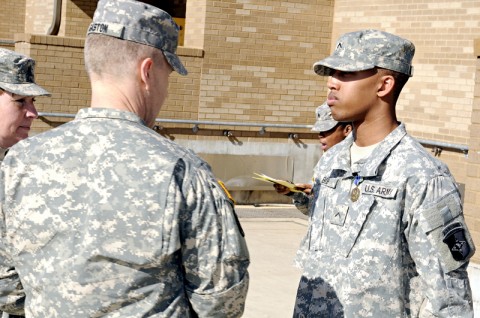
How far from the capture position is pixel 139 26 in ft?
8.90

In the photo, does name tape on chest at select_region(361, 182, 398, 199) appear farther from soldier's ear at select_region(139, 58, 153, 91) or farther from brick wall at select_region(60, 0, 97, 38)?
brick wall at select_region(60, 0, 97, 38)

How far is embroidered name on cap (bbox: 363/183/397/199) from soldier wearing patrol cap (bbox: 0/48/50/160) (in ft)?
5.62

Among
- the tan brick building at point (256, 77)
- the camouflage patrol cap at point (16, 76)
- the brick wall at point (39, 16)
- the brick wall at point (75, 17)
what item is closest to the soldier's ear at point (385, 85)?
the camouflage patrol cap at point (16, 76)

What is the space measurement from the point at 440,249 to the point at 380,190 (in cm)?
36

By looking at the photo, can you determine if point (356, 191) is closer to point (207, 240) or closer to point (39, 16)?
point (207, 240)

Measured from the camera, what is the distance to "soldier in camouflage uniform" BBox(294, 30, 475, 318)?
3.52 m

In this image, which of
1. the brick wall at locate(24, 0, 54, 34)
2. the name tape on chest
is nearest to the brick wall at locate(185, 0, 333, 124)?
the brick wall at locate(24, 0, 54, 34)

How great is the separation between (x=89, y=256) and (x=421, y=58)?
10155 millimetres

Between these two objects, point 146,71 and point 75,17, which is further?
point 75,17

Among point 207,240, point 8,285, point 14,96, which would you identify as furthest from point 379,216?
point 14,96

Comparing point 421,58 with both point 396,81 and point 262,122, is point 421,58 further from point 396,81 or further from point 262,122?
point 396,81

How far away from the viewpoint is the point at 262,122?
14.1 metres

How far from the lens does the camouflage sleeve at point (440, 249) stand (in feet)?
11.4

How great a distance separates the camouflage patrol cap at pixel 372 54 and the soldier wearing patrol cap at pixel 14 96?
59.9 inches
